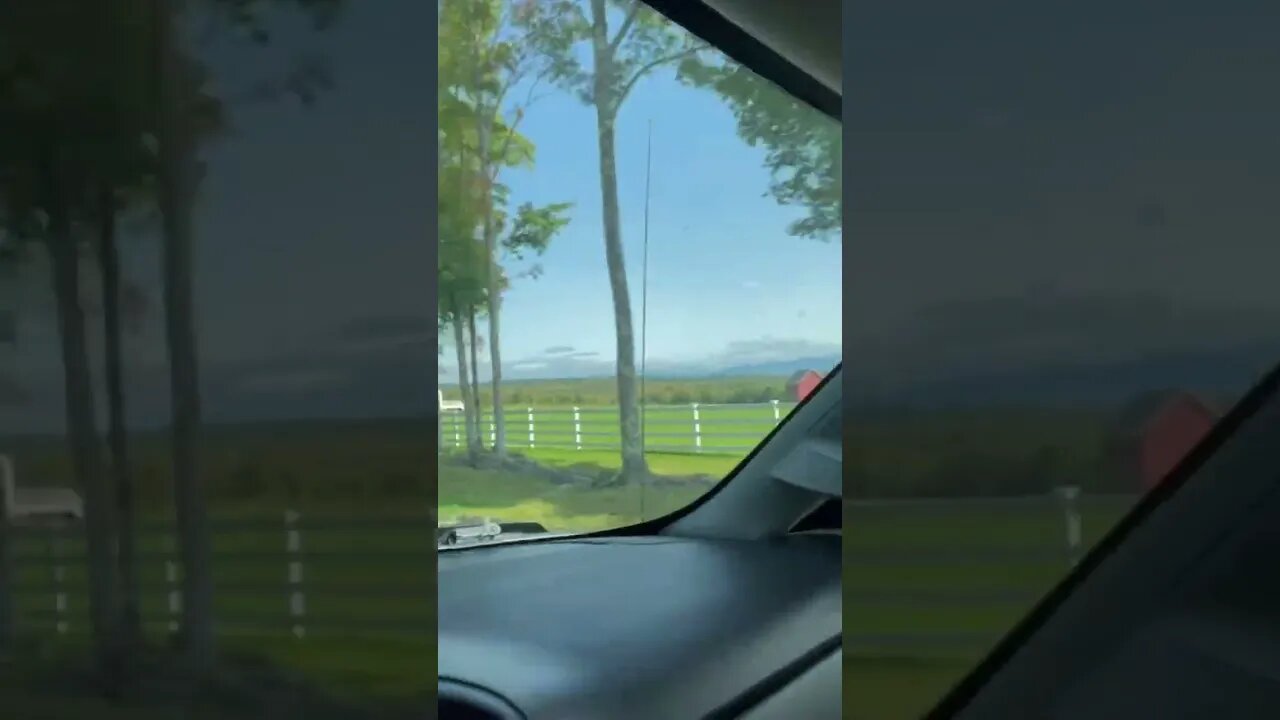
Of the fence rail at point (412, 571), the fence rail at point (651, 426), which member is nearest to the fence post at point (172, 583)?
the fence rail at point (412, 571)

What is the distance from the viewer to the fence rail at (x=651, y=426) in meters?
1.51

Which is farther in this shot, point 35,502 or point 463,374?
point 463,374

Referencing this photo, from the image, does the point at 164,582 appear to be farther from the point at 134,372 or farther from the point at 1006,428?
the point at 1006,428

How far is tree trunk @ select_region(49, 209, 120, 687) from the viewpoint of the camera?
39.3 inches

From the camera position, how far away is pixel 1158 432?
0.98m

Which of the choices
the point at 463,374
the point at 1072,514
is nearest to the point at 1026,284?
the point at 1072,514

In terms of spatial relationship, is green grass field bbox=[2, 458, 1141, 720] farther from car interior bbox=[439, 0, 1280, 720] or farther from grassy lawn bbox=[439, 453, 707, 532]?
grassy lawn bbox=[439, 453, 707, 532]

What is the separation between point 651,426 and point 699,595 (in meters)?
0.42

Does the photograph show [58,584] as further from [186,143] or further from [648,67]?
[648,67]

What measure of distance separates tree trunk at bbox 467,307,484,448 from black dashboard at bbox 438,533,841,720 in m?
0.24

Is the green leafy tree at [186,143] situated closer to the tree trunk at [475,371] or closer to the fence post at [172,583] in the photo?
the fence post at [172,583]

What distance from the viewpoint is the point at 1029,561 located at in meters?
1.02

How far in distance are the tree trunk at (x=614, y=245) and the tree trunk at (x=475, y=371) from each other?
25 centimetres

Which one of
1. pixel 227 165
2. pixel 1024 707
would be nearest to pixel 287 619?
pixel 227 165
